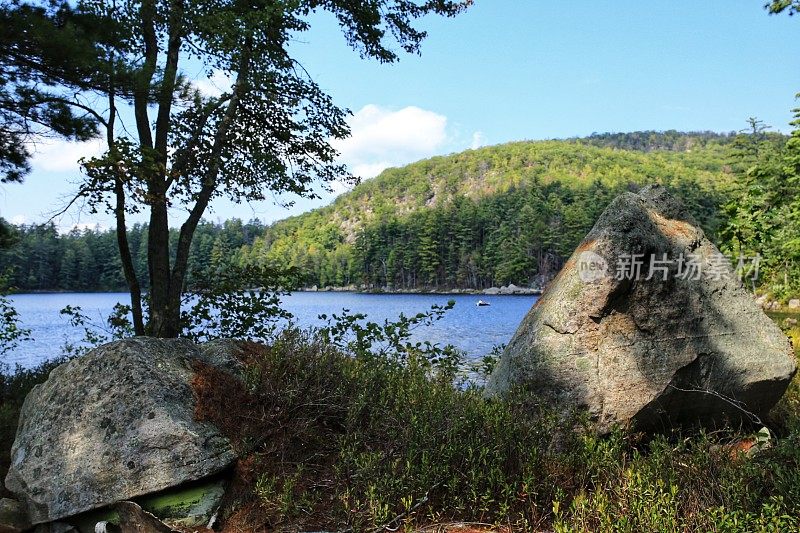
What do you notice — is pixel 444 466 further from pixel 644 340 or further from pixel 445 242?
pixel 445 242

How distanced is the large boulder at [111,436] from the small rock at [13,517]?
0.41 feet

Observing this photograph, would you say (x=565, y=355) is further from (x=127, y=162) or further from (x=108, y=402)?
(x=127, y=162)

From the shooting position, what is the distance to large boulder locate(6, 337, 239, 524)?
4.55 meters

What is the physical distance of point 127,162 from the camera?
7.20m

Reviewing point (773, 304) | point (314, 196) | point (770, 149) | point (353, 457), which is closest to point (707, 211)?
point (770, 149)

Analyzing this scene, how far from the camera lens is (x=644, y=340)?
6.05 metres

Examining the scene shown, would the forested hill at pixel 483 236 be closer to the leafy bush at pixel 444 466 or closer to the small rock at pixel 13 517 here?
the small rock at pixel 13 517

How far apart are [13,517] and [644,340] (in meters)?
6.40

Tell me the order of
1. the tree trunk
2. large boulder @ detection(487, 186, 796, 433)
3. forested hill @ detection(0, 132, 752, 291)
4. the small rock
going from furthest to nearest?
forested hill @ detection(0, 132, 752, 291)
the tree trunk
large boulder @ detection(487, 186, 796, 433)
the small rock

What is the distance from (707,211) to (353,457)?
309 feet

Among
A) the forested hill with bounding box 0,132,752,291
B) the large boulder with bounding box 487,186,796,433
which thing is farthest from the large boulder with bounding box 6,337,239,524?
the forested hill with bounding box 0,132,752,291

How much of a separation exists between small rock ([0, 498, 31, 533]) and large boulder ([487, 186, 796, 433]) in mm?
4745

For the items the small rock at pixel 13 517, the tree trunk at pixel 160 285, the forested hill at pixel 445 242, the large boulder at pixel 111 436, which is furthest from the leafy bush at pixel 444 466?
the forested hill at pixel 445 242

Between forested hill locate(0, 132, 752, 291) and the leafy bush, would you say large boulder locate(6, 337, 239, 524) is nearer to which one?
the leafy bush
